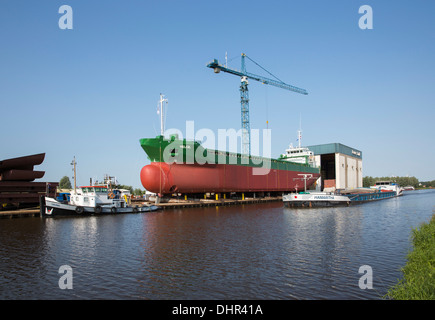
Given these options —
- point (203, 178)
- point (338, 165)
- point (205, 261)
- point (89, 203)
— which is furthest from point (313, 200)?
point (338, 165)

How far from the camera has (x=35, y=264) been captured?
13.8 m

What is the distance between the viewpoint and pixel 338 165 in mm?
77938

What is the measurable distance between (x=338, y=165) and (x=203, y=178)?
4599 cm

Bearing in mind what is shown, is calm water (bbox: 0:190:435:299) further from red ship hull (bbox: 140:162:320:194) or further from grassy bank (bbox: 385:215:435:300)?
red ship hull (bbox: 140:162:320:194)

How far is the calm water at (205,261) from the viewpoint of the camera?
10.3 m

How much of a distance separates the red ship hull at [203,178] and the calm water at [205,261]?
18383mm

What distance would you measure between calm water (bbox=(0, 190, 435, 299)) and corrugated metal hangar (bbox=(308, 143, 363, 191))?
58.6m

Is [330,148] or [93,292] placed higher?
[330,148]

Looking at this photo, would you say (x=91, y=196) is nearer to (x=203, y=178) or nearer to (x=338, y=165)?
(x=203, y=178)

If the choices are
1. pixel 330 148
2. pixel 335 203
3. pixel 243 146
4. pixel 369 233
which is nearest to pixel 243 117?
pixel 243 146

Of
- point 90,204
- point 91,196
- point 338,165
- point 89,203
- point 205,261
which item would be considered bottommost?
point 205,261

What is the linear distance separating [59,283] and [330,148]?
Answer: 76.0 meters

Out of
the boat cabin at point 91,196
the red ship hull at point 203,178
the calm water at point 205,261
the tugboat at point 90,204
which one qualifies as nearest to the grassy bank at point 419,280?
the calm water at point 205,261
